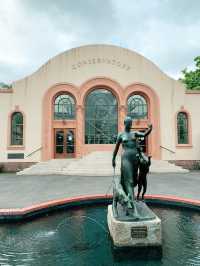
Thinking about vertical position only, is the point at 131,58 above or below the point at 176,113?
above

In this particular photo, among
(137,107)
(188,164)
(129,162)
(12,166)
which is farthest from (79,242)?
(137,107)

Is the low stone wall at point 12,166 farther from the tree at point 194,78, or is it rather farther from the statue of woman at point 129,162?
the tree at point 194,78

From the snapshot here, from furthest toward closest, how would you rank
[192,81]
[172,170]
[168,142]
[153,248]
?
[192,81], [168,142], [172,170], [153,248]

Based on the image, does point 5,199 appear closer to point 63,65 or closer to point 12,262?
point 12,262

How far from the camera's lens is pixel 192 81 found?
27797 millimetres

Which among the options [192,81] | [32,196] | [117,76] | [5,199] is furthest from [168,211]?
[192,81]

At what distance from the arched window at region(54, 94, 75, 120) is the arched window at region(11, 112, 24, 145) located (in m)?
3.19

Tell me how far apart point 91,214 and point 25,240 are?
2.19 metres

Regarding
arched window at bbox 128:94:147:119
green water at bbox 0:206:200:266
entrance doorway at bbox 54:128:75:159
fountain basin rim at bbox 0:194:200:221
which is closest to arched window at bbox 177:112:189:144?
arched window at bbox 128:94:147:119

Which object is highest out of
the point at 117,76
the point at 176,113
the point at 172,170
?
the point at 117,76

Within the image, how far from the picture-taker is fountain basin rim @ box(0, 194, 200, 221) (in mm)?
5462

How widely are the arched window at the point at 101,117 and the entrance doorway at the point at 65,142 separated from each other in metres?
1.43

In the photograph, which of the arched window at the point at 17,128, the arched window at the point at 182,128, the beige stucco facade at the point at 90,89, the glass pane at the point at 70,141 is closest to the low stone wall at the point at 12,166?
the beige stucco facade at the point at 90,89

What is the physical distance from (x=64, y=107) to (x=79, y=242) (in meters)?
16.3
